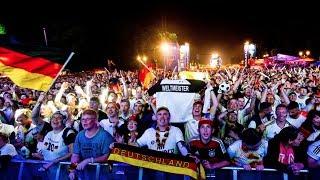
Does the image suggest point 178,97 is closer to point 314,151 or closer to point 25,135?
point 25,135

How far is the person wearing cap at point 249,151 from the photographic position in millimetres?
6577

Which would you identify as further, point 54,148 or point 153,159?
point 54,148

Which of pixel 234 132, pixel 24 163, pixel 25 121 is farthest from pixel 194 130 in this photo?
pixel 25 121

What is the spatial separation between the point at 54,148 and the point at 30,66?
1722mm

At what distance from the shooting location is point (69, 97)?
11844 millimetres

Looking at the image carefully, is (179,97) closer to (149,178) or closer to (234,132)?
(234,132)

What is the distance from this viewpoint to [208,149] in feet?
22.1

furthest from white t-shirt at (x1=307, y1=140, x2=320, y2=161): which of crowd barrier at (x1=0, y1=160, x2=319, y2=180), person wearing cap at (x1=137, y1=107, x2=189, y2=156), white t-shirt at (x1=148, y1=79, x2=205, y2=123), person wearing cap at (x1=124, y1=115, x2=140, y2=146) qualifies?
person wearing cap at (x1=124, y1=115, x2=140, y2=146)

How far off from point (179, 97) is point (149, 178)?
2728 millimetres

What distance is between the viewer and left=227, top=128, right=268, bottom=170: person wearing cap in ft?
21.6

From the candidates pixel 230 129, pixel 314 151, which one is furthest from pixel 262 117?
pixel 314 151

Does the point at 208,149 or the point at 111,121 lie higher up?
the point at 111,121

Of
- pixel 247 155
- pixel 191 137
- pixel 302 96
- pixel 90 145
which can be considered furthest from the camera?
pixel 302 96

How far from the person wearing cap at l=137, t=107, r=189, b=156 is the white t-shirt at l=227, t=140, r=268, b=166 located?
0.74m
